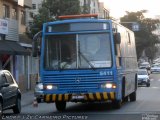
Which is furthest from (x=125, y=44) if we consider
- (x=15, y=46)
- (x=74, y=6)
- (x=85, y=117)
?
(x=74, y=6)

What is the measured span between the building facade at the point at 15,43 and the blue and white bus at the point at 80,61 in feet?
42.9

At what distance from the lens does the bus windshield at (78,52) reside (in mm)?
18531

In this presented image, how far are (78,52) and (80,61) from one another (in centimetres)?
32

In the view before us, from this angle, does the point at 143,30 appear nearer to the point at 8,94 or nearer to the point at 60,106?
the point at 60,106

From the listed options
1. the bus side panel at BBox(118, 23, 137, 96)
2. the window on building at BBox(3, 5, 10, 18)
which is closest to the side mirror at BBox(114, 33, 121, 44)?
the bus side panel at BBox(118, 23, 137, 96)

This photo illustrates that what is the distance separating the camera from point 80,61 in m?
18.6

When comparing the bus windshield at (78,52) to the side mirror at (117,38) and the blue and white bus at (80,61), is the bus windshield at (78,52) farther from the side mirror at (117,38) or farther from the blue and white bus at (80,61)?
the side mirror at (117,38)

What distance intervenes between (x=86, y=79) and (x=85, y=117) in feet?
5.91

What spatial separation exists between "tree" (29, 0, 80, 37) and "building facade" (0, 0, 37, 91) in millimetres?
1051

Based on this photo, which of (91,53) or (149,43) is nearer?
(91,53)

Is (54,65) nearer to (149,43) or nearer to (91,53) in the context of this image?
(91,53)

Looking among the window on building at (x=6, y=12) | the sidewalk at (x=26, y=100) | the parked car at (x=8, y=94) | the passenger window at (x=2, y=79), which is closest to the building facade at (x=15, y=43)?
the window on building at (x=6, y=12)

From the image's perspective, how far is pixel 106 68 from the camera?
60.6 feet

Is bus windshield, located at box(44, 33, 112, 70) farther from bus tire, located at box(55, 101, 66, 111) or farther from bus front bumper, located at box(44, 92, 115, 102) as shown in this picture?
bus tire, located at box(55, 101, 66, 111)
